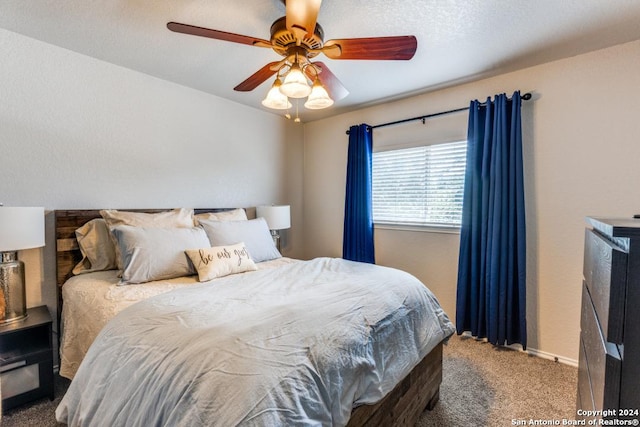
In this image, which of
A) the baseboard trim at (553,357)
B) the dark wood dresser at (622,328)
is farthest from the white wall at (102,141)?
the baseboard trim at (553,357)

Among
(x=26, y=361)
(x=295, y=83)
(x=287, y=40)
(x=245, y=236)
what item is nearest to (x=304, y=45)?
(x=287, y=40)

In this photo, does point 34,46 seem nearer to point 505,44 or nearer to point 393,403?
point 393,403

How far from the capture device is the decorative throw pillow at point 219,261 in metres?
1.98

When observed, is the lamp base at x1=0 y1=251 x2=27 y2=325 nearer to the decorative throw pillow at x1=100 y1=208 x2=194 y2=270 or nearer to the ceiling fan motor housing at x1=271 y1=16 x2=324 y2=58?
the decorative throw pillow at x1=100 y1=208 x2=194 y2=270

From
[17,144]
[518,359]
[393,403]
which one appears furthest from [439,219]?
[17,144]

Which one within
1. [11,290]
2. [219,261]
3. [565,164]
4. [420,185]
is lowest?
[11,290]

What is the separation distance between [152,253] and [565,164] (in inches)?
124

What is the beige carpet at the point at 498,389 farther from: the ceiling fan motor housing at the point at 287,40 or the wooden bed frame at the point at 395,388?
the ceiling fan motor housing at the point at 287,40

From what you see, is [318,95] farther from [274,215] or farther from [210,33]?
[274,215]

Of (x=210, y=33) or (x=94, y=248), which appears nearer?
(x=210, y=33)

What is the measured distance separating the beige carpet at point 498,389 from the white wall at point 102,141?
2.67 metres

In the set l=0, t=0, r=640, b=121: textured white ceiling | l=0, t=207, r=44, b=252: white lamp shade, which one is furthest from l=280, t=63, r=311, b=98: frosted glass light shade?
l=0, t=207, r=44, b=252: white lamp shade

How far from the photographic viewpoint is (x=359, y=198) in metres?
3.46

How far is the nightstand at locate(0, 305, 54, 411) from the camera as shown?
1720mm
